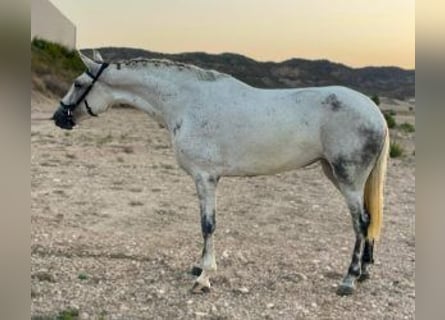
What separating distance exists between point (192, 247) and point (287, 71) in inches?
61.8

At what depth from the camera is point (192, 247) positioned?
11.6 feet

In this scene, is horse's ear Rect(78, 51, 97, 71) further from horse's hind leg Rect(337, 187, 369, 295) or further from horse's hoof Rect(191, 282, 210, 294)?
horse's hind leg Rect(337, 187, 369, 295)

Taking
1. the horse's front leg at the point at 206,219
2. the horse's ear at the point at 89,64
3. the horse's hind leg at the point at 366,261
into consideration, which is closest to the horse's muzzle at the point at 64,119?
the horse's ear at the point at 89,64

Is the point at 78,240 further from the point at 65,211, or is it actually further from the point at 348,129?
the point at 348,129

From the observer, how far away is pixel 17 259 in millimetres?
900

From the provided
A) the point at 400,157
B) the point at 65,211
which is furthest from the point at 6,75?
the point at 400,157

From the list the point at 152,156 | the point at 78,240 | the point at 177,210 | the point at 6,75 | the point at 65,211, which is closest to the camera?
the point at 6,75

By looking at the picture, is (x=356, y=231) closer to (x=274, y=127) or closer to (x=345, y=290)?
(x=345, y=290)

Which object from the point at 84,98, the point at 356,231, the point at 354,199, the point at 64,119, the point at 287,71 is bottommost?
the point at 356,231

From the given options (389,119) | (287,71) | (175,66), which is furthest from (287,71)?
(389,119)

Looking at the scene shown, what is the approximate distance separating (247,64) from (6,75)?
3.13 metres

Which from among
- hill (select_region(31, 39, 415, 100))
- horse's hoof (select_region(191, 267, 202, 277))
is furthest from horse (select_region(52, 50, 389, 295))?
hill (select_region(31, 39, 415, 100))

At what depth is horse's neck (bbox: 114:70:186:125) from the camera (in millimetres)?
2770

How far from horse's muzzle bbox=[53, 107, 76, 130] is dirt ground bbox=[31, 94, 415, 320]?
85 cm
